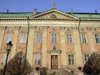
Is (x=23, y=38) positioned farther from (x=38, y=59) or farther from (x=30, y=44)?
(x=38, y=59)

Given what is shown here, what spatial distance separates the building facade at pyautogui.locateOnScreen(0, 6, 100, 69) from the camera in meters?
18.8

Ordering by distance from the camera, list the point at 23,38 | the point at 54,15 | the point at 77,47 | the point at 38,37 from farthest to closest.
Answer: the point at 54,15
the point at 38,37
the point at 23,38
the point at 77,47

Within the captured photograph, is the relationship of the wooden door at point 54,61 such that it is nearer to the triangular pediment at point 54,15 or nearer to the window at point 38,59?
the window at point 38,59

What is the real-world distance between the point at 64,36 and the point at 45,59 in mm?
6584

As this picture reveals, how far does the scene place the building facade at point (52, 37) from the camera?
18844 millimetres

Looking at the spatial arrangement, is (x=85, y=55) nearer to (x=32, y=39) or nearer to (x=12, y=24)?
(x=32, y=39)

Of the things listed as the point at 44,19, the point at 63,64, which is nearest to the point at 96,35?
the point at 63,64

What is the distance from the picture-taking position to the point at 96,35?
2111 centimetres

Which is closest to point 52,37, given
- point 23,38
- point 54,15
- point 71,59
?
point 54,15

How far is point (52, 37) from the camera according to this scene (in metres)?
20.7

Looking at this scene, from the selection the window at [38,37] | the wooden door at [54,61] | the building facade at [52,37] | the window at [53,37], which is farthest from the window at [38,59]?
the window at [53,37]

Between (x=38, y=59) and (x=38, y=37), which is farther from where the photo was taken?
(x=38, y=37)

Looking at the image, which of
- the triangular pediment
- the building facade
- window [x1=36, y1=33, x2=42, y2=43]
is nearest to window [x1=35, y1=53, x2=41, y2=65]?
the building facade

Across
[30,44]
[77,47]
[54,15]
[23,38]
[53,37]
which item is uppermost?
[54,15]
